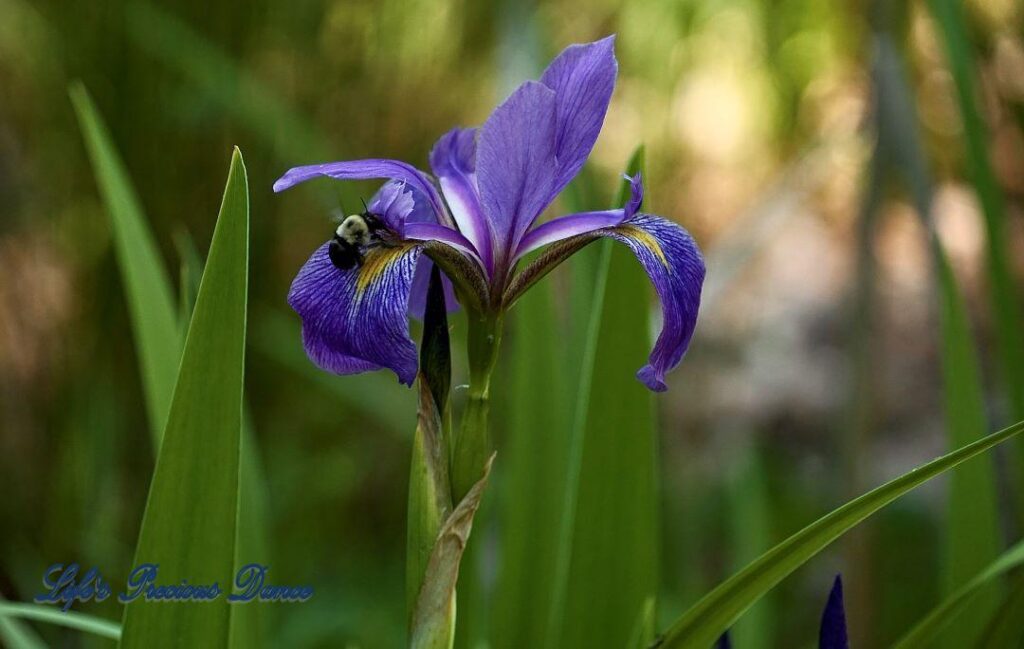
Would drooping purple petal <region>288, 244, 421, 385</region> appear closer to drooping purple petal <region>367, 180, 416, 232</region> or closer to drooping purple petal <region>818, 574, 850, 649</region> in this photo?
drooping purple petal <region>367, 180, 416, 232</region>

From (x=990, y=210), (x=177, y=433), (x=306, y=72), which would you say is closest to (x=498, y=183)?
(x=177, y=433)

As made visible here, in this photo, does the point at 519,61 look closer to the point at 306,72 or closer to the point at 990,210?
the point at 990,210

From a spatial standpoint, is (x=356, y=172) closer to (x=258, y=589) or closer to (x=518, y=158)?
(x=518, y=158)

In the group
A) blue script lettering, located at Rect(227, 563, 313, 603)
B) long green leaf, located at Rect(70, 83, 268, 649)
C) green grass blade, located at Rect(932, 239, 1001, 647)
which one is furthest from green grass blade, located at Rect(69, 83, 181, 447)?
green grass blade, located at Rect(932, 239, 1001, 647)

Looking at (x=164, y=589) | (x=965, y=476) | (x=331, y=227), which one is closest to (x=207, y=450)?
(x=164, y=589)

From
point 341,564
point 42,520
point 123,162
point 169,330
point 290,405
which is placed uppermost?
point 123,162

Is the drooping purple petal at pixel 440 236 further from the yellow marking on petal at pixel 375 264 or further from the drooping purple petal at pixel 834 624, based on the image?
the drooping purple petal at pixel 834 624

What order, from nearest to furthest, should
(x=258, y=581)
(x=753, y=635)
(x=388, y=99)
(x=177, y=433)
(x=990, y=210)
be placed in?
(x=177, y=433)
(x=258, y=581)
(x=990, y=210)
(x=753, y=635)
(x=388, y=99)
